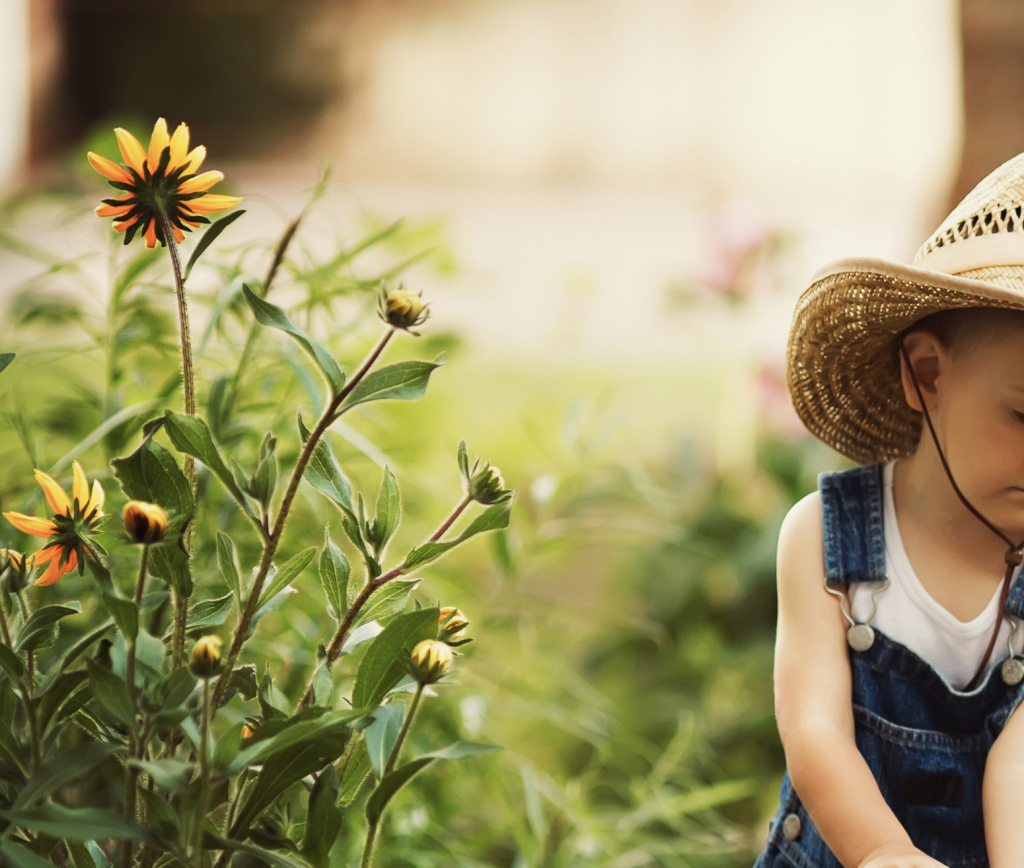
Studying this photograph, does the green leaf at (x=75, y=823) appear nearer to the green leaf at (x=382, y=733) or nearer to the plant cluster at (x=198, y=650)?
the plant cluster at (x=198, y=650)

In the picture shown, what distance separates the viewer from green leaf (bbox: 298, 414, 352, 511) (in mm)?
600

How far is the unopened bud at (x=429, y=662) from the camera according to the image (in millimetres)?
552

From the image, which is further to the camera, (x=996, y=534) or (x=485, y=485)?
(x=996, y=534)

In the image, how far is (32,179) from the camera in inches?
126

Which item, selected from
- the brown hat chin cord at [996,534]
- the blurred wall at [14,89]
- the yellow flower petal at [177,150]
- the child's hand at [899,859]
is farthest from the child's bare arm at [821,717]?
the blurred wall at [14,89]

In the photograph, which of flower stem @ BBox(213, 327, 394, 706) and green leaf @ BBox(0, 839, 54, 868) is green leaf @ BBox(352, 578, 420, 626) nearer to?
flower stem @ BBox(213, 327, 394, 706)

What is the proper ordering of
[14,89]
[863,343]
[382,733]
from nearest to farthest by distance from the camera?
[382,733], [863,343], [14,89]

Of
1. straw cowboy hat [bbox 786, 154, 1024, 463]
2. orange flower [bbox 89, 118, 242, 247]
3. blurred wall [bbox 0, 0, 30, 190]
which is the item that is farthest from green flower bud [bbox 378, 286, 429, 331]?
blurred wall [bbox 0, 0, 30, 190]

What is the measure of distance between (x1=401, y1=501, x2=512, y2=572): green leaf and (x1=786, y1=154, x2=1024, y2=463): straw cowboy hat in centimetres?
33

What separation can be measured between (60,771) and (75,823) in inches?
1.7

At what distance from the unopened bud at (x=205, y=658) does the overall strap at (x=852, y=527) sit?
1.59ft

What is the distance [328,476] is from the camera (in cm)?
61

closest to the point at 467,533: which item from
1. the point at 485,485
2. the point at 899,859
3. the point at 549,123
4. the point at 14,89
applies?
the point at 485,485

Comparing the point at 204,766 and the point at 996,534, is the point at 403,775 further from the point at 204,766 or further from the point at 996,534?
the point at 996,534
